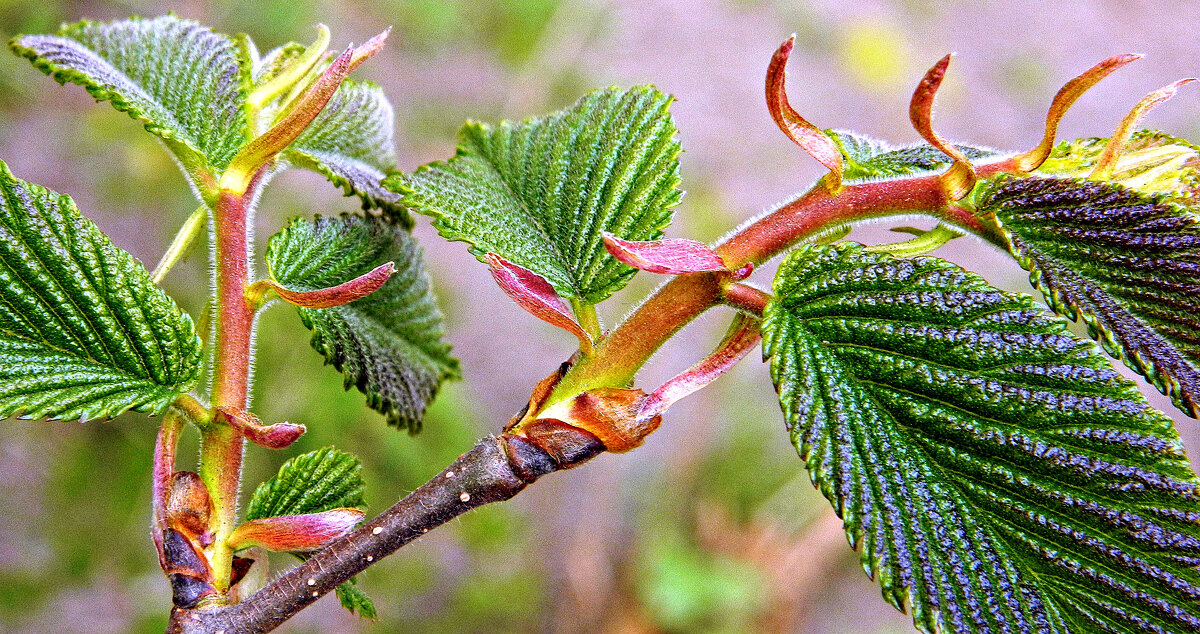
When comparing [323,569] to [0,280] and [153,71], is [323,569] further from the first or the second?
[153,71]

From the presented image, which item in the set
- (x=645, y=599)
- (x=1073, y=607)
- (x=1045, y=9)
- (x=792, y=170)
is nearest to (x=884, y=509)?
(x=1073, y=607)

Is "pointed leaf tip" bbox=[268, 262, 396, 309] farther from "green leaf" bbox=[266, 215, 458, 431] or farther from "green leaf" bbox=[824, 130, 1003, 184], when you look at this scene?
"green leaf" bbox=[824, 130, 1003, 184]

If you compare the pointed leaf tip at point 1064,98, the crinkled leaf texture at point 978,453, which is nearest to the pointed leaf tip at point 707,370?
the crinkled leaf texture at point 978,453

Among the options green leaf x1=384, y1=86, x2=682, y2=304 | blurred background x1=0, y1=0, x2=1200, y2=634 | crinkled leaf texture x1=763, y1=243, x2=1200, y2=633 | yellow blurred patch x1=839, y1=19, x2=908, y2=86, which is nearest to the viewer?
crinkled leaf texture x1=763, y1=243, x2=1200, y2=633

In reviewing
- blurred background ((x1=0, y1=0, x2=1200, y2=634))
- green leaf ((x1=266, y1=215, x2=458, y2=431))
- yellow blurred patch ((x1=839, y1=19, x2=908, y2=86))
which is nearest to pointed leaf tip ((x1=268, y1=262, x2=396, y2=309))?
green leaf ((x1=266, y1=215, x2=458, y2=431))

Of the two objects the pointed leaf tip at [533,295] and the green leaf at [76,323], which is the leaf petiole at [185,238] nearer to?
the green leaf at [76,323]

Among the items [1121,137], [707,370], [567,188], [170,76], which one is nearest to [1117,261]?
[1121,137]
